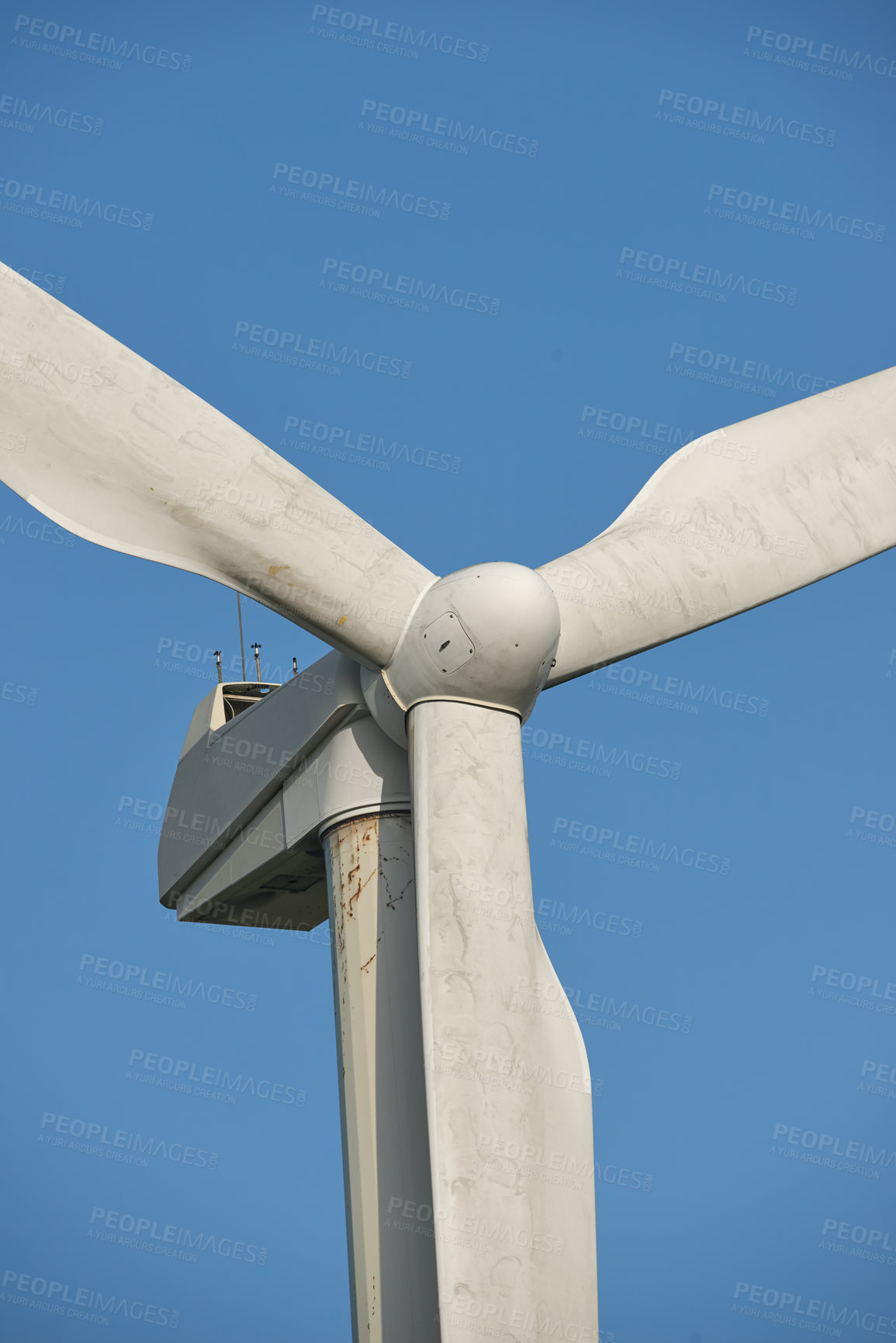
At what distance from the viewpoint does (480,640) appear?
6.94 m

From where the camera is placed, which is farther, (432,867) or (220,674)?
(220,674)

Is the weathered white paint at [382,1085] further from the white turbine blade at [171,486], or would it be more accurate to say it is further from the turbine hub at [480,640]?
the white turbine blade at [171,486]

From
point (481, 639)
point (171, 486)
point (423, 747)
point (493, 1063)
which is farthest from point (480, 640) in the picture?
point (493, 1063)

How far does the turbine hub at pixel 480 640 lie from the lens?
6.95 metres

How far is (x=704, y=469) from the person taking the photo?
8391mm

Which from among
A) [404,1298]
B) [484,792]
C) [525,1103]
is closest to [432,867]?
[484,792]

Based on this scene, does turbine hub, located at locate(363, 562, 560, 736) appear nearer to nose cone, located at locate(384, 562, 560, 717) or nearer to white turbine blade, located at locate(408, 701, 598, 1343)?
nose cone, located at locate(384, 562, 560, 717)

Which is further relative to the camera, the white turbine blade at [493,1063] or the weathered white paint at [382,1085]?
the weathered white paint at [382,1085]

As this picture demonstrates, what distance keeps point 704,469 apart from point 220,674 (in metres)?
3.81

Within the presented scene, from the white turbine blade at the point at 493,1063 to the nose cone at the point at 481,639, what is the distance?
0.40ft

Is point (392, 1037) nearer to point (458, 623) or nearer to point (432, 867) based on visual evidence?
point (432, 867)

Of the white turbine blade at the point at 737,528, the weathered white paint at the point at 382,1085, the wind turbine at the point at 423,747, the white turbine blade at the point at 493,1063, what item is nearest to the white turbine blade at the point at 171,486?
the wind turbine at the point at 423,747

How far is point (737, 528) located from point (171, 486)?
3212 millimetres

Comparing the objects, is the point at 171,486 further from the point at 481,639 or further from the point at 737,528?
the point at 737,528
